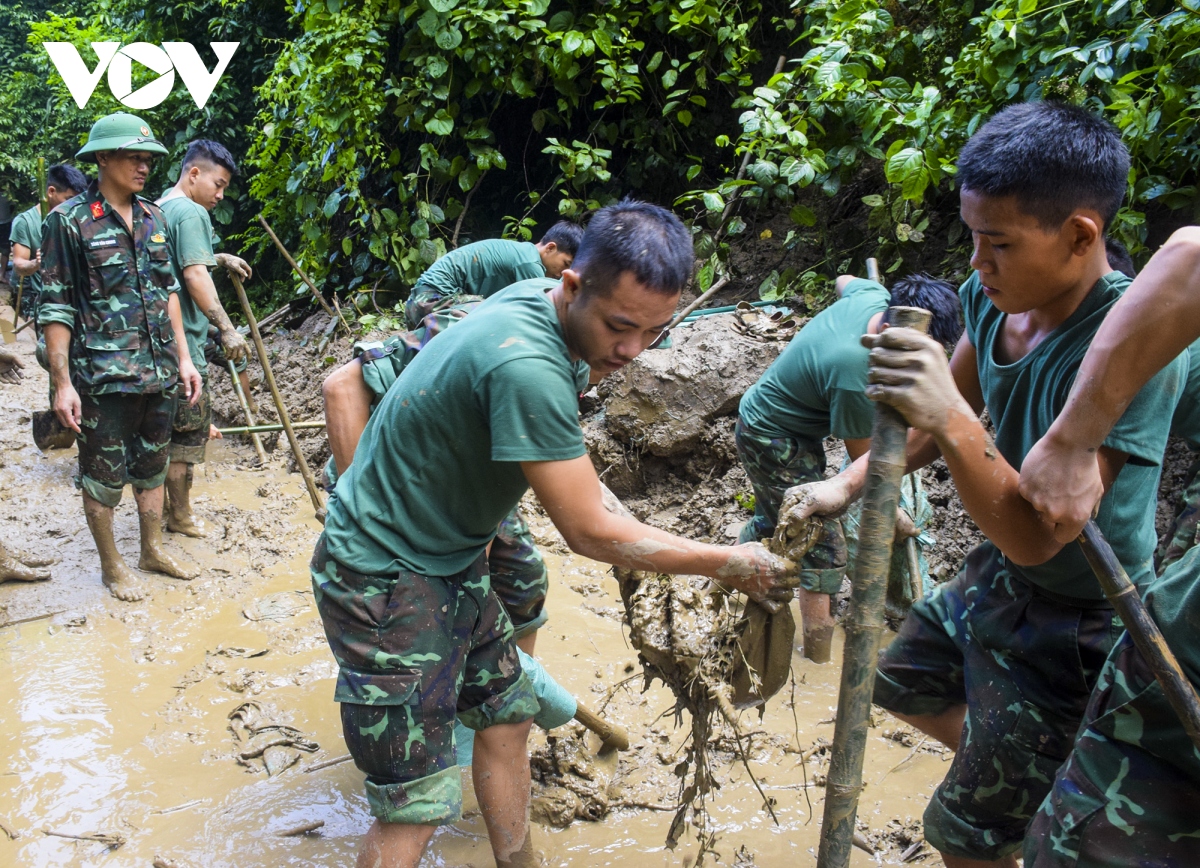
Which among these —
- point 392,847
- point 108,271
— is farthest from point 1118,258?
point 108,271

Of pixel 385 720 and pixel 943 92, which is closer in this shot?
pixel 385 720

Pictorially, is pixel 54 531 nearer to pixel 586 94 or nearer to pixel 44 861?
pixel 44 861

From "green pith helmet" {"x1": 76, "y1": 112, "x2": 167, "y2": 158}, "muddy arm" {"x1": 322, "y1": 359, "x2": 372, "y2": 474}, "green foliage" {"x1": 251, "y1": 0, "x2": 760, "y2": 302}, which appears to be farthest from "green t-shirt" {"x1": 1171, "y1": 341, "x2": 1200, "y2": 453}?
"green foliage" {"x1": 251, "y1": 0, "x2": 760, "y2": 302}

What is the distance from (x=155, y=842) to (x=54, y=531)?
2985mm

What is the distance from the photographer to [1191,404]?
6.58ft

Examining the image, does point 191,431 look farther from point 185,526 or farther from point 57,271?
point 57,271

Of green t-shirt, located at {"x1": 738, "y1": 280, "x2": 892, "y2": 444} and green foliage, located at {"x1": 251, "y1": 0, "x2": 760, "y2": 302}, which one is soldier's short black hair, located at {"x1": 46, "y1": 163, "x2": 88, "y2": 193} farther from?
green t-shirt, located at {"x1": 738, "y1": 280, "x2": 892, "y2": 444}

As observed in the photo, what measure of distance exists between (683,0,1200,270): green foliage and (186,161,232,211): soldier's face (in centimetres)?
304

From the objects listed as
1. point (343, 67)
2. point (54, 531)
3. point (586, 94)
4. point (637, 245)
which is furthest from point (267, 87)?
point (637, 245)

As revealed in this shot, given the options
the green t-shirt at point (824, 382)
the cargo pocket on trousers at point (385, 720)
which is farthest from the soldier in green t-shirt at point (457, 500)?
the green t-shirt at point (824, 382)

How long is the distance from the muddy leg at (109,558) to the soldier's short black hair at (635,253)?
11.5 ft

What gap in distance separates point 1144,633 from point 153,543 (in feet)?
15.1

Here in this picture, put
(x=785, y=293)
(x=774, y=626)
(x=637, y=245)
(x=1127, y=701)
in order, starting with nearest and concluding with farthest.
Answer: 1. (x=1127, y=701)
2. (x=637, y=245)
3. (x=774, y=626)
4. (x=785, y=293)

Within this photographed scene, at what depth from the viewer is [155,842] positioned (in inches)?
110
